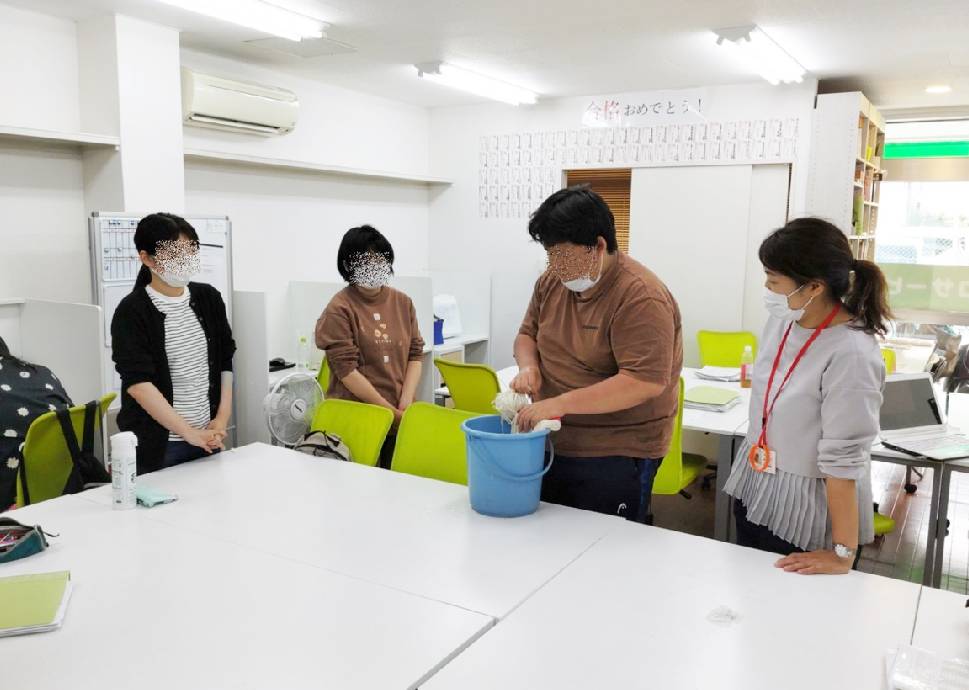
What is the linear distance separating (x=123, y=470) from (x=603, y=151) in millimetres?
4595

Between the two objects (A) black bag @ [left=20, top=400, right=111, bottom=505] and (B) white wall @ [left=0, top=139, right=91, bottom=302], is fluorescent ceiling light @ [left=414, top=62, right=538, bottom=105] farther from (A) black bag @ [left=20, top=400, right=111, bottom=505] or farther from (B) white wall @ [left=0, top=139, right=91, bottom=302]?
(A) black bag @ [left=20, top=400, right=111, bottom=505]

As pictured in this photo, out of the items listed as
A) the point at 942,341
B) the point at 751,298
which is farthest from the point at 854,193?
the point at 942,341

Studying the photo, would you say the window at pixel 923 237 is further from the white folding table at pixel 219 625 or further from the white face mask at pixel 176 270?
the white folding table at pixel 219 625

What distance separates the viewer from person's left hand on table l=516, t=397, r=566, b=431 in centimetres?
188

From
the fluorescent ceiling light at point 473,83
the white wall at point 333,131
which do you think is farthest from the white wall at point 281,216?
the fluorescent ceiling light at point 473,83

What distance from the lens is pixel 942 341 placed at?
12.5 ft

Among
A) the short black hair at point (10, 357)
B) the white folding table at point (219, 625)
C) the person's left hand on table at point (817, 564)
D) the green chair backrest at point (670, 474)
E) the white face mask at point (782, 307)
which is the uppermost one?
the white face mask at point (782, 307)

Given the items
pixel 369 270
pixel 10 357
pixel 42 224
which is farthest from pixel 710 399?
pixel 42 224

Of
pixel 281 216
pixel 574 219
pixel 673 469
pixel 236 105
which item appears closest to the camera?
pixel 574 219

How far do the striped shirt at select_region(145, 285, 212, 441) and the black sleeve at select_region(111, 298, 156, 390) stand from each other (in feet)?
0.23

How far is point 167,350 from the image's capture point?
7.70 feet

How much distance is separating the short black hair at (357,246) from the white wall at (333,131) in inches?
82.8

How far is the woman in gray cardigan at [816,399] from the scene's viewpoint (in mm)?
1585

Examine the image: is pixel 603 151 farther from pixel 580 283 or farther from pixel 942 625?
pixel 942 625
